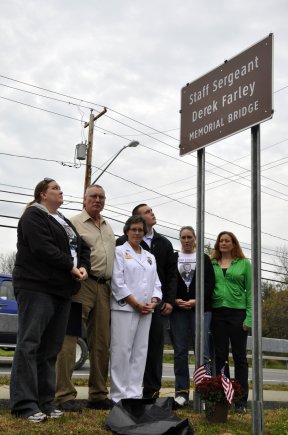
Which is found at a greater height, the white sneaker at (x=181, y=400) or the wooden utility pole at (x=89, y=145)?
the wooden utility pole at (x=89, y=145)

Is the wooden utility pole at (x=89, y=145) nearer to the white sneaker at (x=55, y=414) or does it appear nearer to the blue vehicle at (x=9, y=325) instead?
the blue vehicle at (x=9, y=325)

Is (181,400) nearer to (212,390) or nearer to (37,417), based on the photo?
(212,390)

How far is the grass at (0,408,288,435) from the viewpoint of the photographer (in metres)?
4.11

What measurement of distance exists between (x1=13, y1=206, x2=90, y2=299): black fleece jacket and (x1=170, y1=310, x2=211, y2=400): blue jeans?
1743mm

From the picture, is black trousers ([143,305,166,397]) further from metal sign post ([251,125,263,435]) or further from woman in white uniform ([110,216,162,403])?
metal sign post ([251,125,263,435])

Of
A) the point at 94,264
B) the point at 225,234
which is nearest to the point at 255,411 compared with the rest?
the point at 94,264

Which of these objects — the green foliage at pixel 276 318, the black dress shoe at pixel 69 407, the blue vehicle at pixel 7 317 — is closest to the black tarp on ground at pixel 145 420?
the black dress shoe at pixel 69 407

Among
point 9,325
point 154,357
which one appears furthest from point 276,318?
point 154,357

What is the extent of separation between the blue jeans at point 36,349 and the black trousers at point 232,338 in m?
2.00

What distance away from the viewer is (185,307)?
616 cm

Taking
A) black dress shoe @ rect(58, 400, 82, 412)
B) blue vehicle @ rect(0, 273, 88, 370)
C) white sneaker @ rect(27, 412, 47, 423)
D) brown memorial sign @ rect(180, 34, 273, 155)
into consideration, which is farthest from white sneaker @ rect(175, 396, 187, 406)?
blue vehicle @ rect(0, 273, 88, 370)

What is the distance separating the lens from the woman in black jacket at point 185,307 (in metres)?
6.16

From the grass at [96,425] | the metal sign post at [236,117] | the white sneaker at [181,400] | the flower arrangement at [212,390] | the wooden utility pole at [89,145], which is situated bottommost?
the grass at [96,425]

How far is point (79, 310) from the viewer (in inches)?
209
